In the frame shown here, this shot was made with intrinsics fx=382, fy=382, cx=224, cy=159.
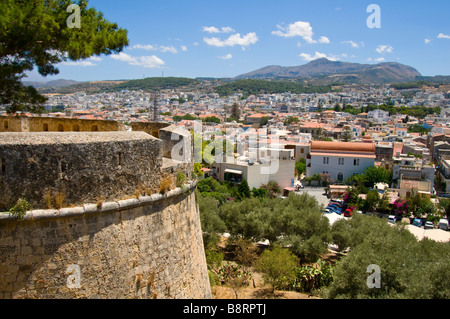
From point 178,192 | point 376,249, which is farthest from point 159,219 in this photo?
point 376,249

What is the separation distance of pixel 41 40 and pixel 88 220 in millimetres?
4554

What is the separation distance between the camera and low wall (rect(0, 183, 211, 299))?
172 inches

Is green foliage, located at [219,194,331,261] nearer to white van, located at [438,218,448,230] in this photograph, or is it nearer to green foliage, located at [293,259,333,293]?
green foliage, located at [293,259,333,293]

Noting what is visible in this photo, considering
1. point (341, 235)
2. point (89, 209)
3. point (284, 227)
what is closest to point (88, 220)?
point (89, 209)

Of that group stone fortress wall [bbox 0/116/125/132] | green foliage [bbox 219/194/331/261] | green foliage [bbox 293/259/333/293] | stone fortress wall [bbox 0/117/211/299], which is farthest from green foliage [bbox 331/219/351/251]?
stone fortress wall [bbox 0/117/211/299]

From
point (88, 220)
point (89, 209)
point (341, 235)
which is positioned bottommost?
point (341, 235)

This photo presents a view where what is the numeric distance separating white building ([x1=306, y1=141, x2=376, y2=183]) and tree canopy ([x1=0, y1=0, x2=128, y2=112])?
42.1 m

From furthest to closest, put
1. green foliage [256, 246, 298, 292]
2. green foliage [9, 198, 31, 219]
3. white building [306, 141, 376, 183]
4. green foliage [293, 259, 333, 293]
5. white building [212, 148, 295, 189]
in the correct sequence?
white building [306, 141, 376, 183] → white building [212, 148, 295, 189] → green foliage [293, 259, 333, 293] → green foliage [256, 246, 298, 292] → green foliage [9, 198, 31, 219]

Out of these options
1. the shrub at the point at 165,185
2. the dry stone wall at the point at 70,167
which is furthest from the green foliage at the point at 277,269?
the dry stone wall at the point at 70,167

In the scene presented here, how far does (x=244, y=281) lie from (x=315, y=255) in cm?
453

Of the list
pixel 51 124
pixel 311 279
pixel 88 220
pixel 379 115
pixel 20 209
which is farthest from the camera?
pixel 379 115

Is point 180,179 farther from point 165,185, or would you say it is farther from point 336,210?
point 336,210

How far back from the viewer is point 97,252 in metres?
4.69

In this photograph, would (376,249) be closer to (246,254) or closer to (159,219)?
(246,254)
